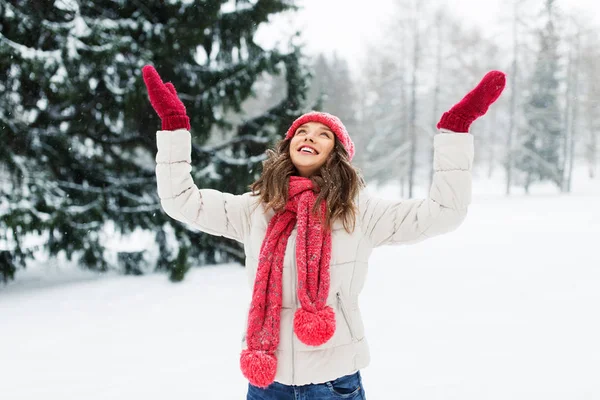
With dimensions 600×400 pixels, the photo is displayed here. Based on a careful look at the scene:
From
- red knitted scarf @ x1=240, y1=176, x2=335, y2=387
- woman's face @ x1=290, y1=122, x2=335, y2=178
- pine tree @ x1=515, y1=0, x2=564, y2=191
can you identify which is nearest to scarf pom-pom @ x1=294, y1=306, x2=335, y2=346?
red knitted scarf @ x1=240, y1=176, x2=335, y2=387

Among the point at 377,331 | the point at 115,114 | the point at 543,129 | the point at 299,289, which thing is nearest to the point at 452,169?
the point at 299,289

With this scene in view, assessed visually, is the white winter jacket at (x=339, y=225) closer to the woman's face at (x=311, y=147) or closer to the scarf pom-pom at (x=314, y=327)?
the scarf pom-pom at (x=314, y=327)

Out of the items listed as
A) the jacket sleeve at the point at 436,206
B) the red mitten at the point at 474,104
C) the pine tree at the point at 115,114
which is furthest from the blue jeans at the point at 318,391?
the pine tree at the point at 115,114

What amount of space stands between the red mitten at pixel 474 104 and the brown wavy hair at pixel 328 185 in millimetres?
406

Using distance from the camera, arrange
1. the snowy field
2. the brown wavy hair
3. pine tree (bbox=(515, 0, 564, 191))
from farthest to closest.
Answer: pine tree (bbox=(515, 0, 564, 191)), the snowy field, the brown wavy hair

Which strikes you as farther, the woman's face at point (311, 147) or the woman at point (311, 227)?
the woman's face at point (311, 147)

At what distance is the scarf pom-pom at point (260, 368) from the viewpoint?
5.18 feet

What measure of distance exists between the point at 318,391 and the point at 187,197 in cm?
87

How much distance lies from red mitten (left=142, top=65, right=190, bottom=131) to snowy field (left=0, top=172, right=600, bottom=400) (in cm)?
239

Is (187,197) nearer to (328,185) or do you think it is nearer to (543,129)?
(328,185)

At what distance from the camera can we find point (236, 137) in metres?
7.32

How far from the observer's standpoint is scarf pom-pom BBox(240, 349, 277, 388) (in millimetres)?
1579

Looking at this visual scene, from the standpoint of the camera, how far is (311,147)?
5.80 ft

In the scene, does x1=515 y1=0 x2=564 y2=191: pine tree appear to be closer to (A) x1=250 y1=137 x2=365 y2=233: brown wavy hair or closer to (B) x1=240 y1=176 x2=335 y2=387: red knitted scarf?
(A) x1=250 y1=137 x2=365 y2=233: brown wavy hair
